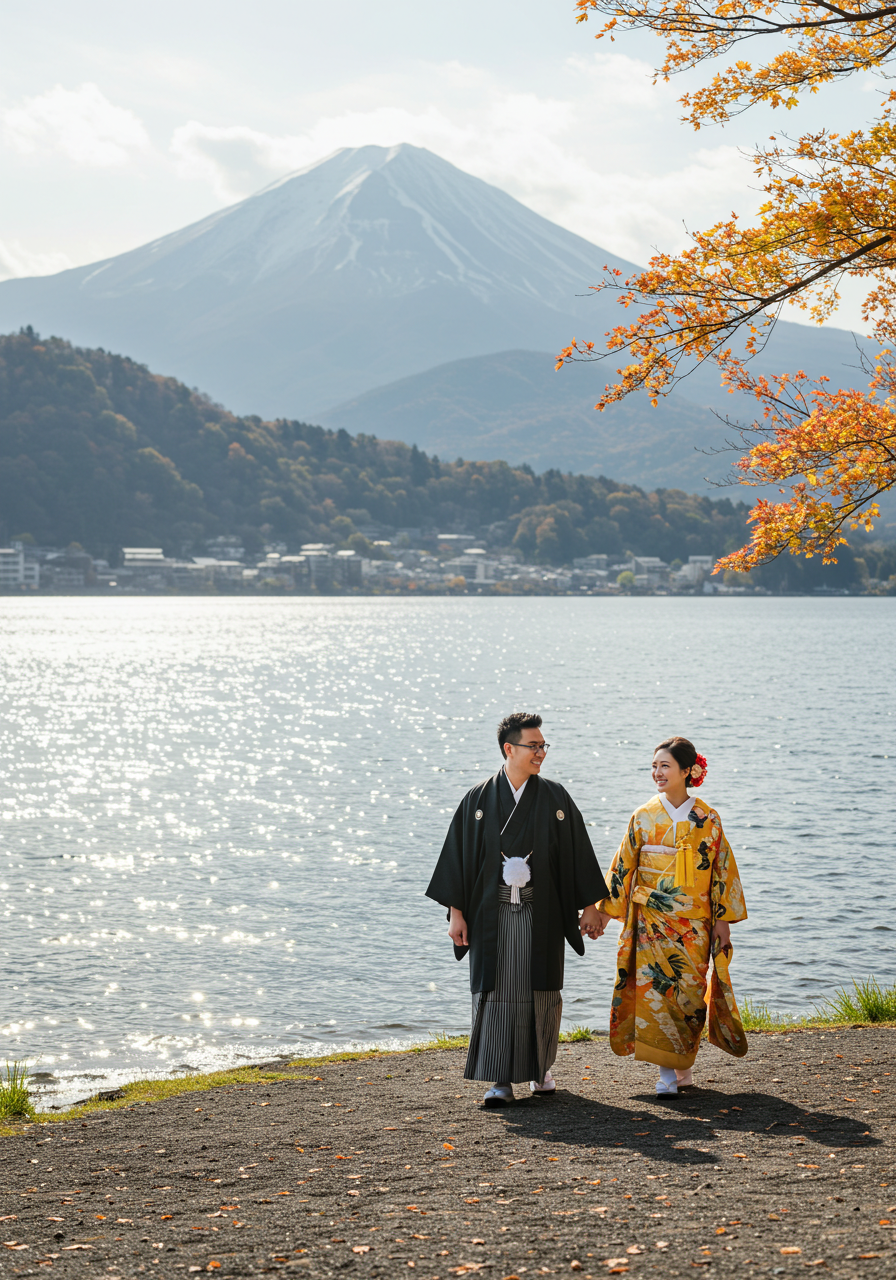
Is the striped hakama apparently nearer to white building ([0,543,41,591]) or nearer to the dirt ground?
the dirt ground

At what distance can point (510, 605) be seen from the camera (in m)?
178

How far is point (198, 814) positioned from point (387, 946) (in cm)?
1150

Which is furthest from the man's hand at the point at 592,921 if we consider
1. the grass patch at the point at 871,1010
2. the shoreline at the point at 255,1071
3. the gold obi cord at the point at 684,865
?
the grass patch at the point at 871,1010

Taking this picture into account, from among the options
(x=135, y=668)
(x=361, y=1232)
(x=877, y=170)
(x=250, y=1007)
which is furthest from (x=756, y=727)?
(x=135, y=668)

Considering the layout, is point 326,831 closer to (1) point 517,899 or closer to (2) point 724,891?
(1) point 517,899

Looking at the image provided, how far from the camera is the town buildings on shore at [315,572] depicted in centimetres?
16412

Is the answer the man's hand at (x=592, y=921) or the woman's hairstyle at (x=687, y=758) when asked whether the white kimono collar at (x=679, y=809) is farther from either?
the man's hand at (x=592, y=921)

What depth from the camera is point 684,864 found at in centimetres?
634

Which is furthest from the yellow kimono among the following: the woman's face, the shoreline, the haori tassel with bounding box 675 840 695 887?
the shoreline

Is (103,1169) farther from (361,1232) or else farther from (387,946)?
(387,946)

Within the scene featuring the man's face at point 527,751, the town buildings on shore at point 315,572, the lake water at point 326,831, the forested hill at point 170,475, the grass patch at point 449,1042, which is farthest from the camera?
the town buildings on shore at point 315,572

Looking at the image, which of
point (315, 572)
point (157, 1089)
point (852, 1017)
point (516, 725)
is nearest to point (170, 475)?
point (315, 572)

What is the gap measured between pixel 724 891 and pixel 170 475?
556 feet

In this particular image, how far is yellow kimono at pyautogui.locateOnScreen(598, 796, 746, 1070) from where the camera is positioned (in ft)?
20.8
